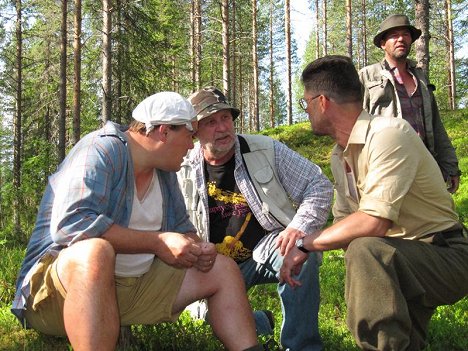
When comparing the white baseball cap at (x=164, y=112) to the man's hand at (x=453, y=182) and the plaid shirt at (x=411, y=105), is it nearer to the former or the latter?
the plaid shirt at (x=411, y=105)

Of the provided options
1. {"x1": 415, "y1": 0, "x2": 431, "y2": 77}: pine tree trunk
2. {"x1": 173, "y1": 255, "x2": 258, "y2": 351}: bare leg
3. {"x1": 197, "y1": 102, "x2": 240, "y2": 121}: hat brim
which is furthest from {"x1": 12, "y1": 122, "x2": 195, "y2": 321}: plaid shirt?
{"x1": 415, "y1": 0, "x2": 431, "y2": 77}: pine tree trunk

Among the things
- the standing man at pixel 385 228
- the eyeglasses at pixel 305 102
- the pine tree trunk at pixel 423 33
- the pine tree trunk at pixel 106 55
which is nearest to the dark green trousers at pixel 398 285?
the standing man at pixel 385 228

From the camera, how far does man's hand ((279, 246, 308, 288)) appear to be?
10.9ft

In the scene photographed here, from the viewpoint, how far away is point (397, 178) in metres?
2.87

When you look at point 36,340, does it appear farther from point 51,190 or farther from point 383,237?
point 383,237

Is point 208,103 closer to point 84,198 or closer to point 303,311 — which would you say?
point 84,198

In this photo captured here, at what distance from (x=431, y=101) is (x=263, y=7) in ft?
137

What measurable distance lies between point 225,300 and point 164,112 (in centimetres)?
125

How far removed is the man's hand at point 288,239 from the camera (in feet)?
11.2

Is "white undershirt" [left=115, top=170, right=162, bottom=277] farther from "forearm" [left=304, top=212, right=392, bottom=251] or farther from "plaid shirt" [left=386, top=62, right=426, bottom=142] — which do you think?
"plaid shirt" [left=386, top=62, right=426, bottom=142]

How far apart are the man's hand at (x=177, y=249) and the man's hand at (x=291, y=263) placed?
65 cm

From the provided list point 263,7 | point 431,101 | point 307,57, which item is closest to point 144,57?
point 431,101

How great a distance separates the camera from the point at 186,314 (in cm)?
464

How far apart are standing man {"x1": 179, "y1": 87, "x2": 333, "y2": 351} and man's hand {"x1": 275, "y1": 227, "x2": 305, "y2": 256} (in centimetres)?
24
